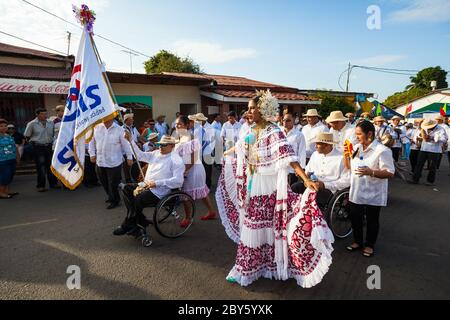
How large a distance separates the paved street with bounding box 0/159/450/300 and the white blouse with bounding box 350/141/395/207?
2.45ft

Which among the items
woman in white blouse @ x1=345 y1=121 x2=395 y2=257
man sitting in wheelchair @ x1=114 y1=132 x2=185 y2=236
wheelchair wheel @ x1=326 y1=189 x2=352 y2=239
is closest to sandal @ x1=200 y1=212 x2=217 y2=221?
man sitting in wheelchair @ x1=114 y1=132 x2=185 y2=236

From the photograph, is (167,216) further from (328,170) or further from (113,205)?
(328,170)

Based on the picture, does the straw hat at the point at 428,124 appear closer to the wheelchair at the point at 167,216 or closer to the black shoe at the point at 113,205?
the wheelchair at the point at 167,216

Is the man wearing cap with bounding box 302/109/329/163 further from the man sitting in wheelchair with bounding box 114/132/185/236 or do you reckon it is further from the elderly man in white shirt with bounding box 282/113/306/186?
the man sitting in wheelchair with bounding box 114/132/185/236

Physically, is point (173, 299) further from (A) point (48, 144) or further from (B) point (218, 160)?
(B) point (218, 160)

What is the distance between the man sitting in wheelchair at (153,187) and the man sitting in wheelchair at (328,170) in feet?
6.50

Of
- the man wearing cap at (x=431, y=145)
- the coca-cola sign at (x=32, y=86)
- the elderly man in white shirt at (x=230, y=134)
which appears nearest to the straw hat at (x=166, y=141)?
the elderly man in white shirt at (x=230, y=134)

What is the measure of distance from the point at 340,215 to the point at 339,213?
41 mm

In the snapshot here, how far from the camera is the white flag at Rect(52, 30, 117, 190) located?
3.54m

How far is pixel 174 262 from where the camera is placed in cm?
334

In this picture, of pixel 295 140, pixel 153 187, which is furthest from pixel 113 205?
pixel 295 140

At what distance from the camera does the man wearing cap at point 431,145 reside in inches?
292

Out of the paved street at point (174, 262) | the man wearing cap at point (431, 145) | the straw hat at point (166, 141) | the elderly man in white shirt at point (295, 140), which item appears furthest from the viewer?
the man wearing cap at point (431, 145)

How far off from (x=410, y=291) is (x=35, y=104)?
38.2 ft
